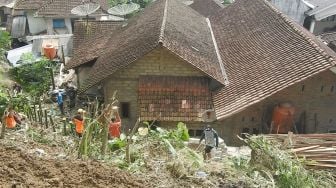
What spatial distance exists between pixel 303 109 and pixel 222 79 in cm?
373

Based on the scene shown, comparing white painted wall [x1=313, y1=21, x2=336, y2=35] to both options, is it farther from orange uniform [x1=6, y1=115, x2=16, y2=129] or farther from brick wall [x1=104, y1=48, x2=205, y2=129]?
orange uniform [x1=6, y1=115, x2=16, y2=129]

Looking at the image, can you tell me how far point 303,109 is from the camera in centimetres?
1755

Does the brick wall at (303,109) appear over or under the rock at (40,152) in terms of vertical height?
over

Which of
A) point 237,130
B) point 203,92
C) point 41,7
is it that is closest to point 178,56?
point 203,92

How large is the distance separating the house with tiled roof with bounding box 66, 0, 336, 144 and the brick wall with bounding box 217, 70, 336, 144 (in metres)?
0.04

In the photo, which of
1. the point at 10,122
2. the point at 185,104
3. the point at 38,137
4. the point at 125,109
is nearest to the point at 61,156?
the point at 38,137

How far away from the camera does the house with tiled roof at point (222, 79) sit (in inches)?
672

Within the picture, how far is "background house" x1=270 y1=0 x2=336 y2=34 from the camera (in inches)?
1278

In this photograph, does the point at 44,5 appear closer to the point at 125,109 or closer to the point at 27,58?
the point at 27,58

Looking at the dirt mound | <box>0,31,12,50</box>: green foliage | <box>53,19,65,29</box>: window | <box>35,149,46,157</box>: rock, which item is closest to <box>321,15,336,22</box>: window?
<box>53,19,65,29</box>: window

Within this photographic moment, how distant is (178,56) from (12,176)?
11705mm

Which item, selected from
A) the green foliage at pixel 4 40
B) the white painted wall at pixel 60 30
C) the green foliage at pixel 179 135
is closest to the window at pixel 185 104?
the green foliage at pixel 179 135

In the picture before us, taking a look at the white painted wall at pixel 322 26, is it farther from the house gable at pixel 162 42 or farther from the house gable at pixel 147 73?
the house gable at pixel 147 73

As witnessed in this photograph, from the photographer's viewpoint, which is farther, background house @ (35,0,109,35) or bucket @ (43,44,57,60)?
background house @ (35,0,109,35)
